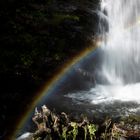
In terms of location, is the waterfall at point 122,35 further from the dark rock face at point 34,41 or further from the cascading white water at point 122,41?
the dark rock face at point 34,41

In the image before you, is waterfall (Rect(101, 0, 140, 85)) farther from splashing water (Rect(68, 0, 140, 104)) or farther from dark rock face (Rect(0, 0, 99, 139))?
dark rock face (Rect(0, 0, 99, 139))

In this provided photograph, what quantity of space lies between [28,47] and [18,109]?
3831mm

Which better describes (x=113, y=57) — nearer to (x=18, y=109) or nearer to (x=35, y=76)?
(x=35, y=76)

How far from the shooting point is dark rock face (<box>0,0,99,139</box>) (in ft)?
52.3

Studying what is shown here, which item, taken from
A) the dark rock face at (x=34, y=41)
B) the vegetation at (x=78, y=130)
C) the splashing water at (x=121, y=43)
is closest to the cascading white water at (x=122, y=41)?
Result: the splashing water at (x=121, y=43)

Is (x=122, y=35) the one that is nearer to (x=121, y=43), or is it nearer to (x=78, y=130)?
(x=121, y=43)

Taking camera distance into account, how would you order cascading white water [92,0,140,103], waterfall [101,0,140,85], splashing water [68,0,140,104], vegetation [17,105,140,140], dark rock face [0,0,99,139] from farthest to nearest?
waterfall [101,0,140,85]
cascading white water [92,0,140,103]
splashing water [68,0,140,104]
dark rock face [0,0,99,139]
vegetation [17,105,140,140]

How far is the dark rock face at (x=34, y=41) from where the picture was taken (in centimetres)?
1595

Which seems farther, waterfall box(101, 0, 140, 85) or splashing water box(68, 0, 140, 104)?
waterfall box(101, 0, 140, 85)

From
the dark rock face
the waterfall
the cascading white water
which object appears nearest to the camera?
the dark rock face

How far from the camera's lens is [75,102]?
52.2ft

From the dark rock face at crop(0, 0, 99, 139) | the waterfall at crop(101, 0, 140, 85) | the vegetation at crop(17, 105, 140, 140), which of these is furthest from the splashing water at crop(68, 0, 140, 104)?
the vegetation at crop(17, 105, 140, 140)

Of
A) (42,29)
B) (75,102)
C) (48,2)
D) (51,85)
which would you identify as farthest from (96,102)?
(48,2)

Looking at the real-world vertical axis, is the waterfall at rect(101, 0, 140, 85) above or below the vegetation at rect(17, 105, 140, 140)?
above
